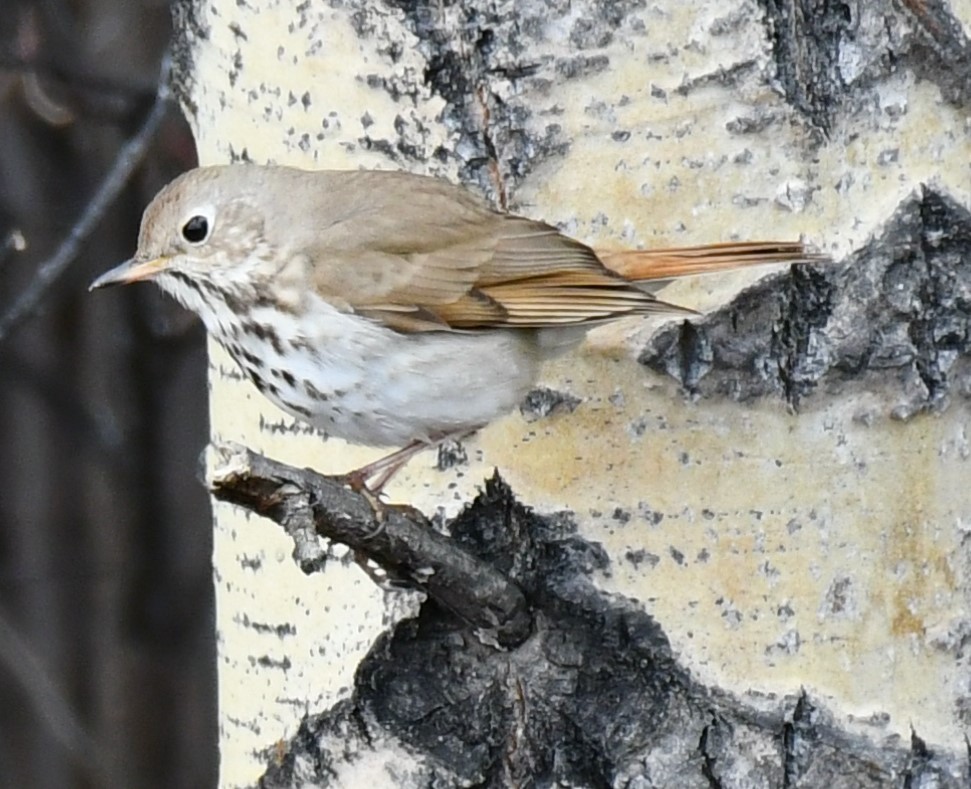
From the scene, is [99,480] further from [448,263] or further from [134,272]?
[448,263]

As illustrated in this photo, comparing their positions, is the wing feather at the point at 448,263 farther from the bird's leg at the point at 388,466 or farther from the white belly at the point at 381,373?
the bird's leg at the point at 388,466

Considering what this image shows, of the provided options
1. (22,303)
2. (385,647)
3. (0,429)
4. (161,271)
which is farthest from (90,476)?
(385,647)

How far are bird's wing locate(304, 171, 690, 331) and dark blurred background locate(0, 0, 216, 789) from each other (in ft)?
8.06

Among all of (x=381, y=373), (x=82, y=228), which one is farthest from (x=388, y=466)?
(x=82, y=228)

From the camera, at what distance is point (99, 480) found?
194 inches

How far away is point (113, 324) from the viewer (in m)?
4.75

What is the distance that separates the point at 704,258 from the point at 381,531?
48cm

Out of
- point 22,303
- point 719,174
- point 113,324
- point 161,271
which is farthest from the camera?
point 113,324

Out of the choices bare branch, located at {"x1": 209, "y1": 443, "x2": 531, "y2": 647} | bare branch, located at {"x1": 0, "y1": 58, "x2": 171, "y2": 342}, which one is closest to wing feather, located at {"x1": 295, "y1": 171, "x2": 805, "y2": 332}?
bare branch, located at {"x1": 209, "y1": 443, "x2": 531, "y2": 647}

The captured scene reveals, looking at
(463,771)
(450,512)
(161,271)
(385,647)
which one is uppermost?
(161,271)

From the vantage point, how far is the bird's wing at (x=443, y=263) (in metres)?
2.00

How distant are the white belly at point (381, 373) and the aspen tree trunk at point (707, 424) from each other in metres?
0.06

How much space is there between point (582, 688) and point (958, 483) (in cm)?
49

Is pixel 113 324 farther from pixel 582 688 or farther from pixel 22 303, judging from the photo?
pixel 582 688
